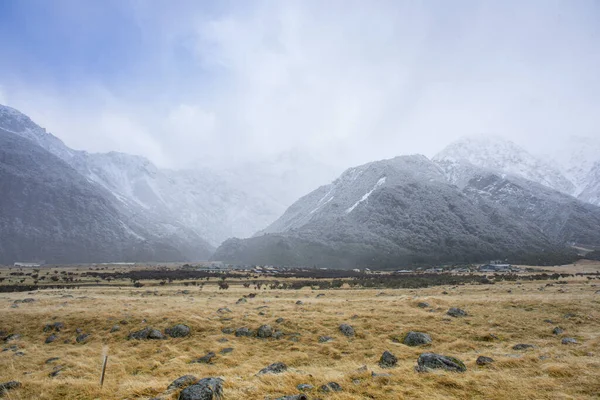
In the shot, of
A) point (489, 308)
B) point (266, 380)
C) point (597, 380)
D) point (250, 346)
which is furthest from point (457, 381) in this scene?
point (489, 308)

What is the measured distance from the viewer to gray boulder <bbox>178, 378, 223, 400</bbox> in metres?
10.9

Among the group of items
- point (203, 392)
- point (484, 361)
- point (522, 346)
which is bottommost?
point (522, 346)

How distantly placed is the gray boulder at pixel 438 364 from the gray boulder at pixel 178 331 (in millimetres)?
18017

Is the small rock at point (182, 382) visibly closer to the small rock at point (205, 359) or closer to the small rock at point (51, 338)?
the small rock at point (205, 359)

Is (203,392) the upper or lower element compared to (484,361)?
upper

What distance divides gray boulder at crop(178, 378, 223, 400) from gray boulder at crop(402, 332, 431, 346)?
1396 centimetres

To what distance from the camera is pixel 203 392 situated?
36.4 ft

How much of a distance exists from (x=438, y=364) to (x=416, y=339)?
22.5 feet

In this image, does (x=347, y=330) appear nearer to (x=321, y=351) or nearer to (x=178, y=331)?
(x=321, y=351)

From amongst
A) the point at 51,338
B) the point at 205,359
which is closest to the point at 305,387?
the point at 205,359

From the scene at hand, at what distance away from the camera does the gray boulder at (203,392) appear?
1091 centimetres

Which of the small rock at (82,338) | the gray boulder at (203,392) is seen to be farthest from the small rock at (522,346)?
the small rock at (82,338)

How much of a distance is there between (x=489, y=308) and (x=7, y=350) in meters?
40.5

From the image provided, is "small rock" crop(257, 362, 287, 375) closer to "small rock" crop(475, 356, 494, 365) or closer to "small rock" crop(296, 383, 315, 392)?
"small rock" crop(296, 383, 315, 392)
